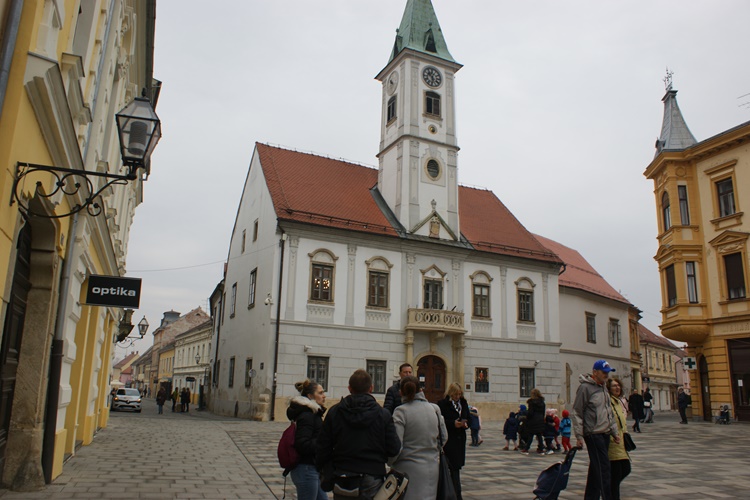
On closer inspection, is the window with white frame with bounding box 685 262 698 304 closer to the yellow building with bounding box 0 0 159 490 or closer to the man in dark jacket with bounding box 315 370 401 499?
the yellow building with bounding box 0 0 159 490

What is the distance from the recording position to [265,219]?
96.2 feet

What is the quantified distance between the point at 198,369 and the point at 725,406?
1688 inches

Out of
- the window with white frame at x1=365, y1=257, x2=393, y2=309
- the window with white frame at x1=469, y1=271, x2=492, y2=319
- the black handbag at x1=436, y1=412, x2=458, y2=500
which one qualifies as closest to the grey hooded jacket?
the black handbag at x1=436, y1=412, x2=458, y2=500

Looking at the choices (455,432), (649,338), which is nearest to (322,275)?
(455,432)

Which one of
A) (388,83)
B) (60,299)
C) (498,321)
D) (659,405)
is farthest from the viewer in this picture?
(659,405)

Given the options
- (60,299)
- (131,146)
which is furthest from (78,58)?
(60,299)

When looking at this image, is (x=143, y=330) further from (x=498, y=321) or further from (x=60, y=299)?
(x=60, y=299)

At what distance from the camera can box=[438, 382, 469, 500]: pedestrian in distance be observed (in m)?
7.91

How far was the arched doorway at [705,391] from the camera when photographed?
2842 centimetres

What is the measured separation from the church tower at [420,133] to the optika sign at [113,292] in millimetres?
21562

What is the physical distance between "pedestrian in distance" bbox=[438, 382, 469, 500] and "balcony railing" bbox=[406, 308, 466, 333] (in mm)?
20288

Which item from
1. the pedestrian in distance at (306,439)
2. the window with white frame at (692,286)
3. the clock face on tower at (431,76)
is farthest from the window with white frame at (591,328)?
the pedestrian in distance at (306,439)

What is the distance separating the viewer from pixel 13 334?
7.51 meters

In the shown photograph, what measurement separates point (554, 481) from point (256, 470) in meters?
5.57
